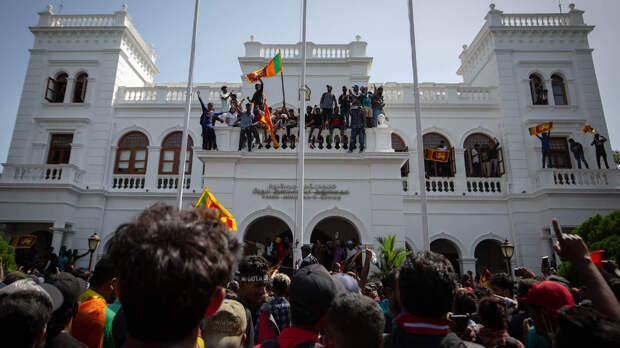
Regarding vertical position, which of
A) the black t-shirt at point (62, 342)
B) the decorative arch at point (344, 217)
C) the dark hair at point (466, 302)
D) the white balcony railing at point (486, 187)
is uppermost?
the white balcony railing at point (486, 187)

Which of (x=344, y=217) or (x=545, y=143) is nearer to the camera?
(x=344, y=217)

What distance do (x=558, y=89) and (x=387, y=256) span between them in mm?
14561

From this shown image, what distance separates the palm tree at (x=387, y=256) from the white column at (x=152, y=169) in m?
11.7

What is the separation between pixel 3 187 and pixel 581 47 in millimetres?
29083

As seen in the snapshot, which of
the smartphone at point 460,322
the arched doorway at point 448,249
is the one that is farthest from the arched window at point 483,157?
the smartphone at point 460,322

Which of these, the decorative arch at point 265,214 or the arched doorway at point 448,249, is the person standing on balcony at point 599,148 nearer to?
the arched doorway at point 448,249

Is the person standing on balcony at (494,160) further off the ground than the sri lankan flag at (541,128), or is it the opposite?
the sri lankan flag at (541,128)

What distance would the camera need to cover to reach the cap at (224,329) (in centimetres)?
268

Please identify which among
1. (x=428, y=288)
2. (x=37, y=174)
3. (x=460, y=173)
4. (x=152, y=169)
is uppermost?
(x=152, y=169)

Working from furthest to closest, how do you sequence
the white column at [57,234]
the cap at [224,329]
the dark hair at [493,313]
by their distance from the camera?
the white column at [57,234], the dark hair at [493,313], the cap at [224,329]

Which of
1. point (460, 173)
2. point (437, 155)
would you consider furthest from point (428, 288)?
point (460, 173)

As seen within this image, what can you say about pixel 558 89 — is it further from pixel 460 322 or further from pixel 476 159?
pixel 460 322

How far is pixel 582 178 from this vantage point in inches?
631

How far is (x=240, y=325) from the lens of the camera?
276cm
